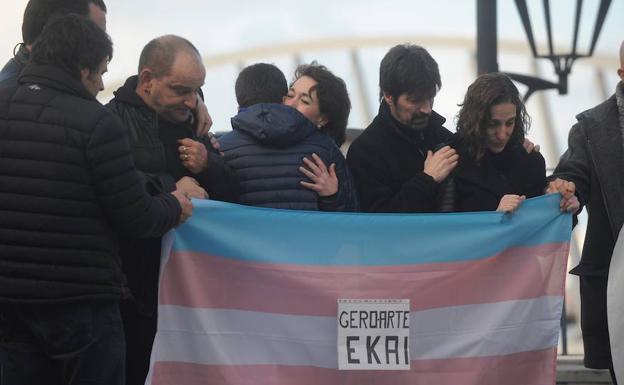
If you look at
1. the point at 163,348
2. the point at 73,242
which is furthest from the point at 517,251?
the point at 73,242

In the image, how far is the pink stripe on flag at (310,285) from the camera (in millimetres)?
5980

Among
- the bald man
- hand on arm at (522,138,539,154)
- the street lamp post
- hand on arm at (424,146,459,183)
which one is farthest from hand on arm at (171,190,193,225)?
the street lamp post

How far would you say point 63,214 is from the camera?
16.8 ft

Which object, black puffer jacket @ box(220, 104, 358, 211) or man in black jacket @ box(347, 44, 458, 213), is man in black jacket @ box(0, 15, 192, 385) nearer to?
black puffer jacket @ box(220, 104, 358, 211)

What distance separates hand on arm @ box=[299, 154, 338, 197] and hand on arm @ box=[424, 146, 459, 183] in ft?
1.37

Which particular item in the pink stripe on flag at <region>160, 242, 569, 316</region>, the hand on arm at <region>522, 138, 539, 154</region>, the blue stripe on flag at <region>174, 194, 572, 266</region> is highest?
the hand on arm at <region>522, 138, 539, 154</region>

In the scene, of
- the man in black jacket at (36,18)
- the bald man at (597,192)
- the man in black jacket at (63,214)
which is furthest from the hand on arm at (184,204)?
the bald man at (597,192)

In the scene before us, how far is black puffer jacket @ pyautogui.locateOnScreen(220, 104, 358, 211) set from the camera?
6.10 meters

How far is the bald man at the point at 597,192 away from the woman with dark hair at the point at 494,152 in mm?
184

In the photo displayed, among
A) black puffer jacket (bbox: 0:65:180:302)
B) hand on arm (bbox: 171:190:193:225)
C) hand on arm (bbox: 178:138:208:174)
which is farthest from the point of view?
hand on arm (bbox: 178:138:208:174)

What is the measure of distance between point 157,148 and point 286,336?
902mm

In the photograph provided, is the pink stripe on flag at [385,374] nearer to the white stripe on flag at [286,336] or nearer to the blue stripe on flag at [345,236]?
the white stripe on flag at [286,336]

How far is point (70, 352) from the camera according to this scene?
5191mm

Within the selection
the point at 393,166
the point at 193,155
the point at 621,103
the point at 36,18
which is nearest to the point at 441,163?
the point at 393,166
